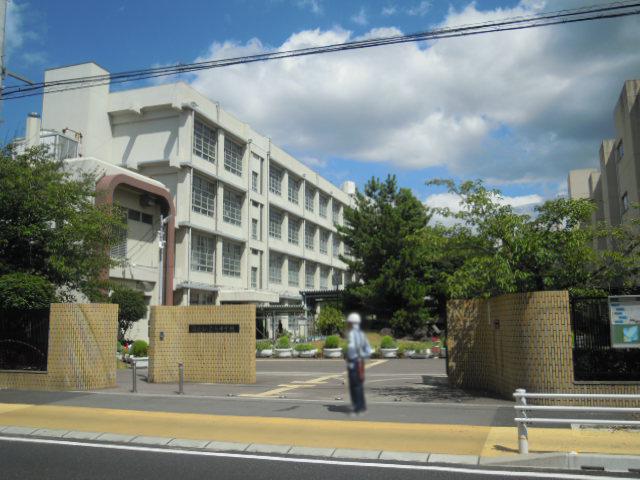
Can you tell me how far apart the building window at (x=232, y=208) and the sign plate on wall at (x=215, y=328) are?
35.2m

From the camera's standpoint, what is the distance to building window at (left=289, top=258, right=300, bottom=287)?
259ft

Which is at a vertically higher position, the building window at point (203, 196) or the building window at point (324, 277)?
the building window at point (203, 196)

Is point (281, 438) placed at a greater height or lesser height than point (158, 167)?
lesser

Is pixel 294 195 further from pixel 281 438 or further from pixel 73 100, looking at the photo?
pixel 281 438

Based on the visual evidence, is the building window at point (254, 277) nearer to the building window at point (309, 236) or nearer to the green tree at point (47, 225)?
the building window at point (309, 236)

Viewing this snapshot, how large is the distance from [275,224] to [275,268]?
5395 millimetres

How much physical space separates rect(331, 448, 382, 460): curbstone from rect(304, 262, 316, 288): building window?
224ft

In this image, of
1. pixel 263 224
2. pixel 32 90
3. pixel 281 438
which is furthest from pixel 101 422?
pixel 263 224

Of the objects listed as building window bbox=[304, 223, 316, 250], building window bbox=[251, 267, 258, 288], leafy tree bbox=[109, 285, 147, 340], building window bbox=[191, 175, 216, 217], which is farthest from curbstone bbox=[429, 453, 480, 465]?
building window bbox=[304, 223, 316, 250]

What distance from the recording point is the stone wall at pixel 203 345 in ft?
84.8

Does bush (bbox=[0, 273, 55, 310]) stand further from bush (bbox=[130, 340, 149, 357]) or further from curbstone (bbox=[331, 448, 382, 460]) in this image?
curbstone (bbox=[331, 448, 382, 460])

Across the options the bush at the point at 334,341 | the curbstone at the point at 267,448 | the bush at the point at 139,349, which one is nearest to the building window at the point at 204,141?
the bush at the point at 139,349

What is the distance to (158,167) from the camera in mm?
55094

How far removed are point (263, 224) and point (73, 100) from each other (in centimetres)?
2452
